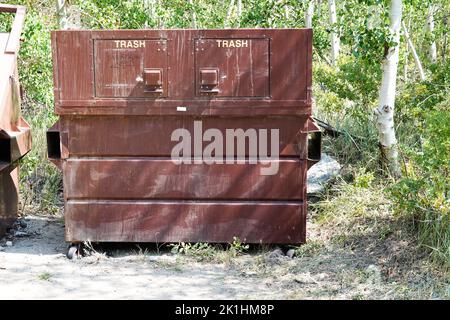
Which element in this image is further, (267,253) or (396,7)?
(396,7)

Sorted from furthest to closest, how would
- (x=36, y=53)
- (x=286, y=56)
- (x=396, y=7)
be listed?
(x=36, y=53)
(x=396, y=7)
(x=286, y=56)

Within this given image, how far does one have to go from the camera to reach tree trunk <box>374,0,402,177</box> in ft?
23.2

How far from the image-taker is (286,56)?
5598 millimetres

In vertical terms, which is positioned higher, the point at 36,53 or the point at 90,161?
the point at 36,53

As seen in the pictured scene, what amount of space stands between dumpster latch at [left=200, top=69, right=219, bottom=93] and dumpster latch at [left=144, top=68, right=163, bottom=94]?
0.37m

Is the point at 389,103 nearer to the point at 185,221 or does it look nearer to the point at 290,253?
the point at 290,253

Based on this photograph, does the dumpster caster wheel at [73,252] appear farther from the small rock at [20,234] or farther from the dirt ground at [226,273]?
the small rock at [20,234]

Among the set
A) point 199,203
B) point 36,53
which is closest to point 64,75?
point 199,203

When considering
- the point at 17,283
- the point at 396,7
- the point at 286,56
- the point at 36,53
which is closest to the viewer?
the point at 17,283

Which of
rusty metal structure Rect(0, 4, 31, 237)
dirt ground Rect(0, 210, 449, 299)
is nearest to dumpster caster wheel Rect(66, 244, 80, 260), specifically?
dirt ground Rect(0, 210, 449, 299)

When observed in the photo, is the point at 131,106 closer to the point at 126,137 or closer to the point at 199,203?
the point at 126,137

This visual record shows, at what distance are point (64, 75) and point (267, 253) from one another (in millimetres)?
2461

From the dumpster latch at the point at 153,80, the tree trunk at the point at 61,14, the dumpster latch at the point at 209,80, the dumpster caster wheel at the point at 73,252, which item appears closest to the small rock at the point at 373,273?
the dumpster latch at the point at 209,80

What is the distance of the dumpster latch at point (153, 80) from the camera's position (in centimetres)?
558
